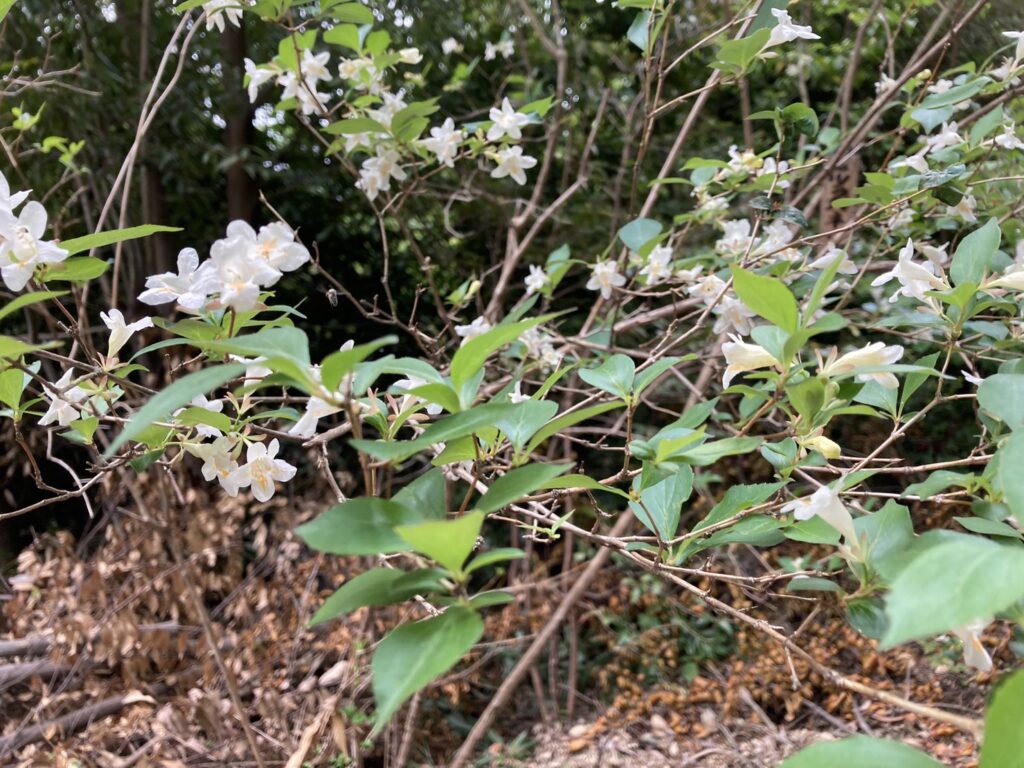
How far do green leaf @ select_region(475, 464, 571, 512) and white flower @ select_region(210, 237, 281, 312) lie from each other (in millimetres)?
237

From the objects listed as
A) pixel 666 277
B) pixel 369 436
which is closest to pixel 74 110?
pixel 369 436

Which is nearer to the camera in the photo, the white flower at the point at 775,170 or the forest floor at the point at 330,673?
the white flower at the point at 775,170

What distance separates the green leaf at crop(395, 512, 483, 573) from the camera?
352mm

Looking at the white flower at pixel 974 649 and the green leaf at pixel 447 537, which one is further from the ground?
the green leaf at pixel 447 537

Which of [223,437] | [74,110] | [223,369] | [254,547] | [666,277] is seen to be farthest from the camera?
[254,547]

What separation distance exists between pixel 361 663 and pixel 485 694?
0.56m

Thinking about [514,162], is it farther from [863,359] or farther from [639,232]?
[863,359]

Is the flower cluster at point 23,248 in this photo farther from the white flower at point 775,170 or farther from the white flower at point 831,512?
the white flower at point 775,170

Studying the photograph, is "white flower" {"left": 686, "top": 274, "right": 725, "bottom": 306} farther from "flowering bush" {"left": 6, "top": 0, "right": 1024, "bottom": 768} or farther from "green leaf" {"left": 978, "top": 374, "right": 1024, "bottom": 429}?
"green leaf" {"left": 978, "top": 374, "right": 1024, "bottom": 429}

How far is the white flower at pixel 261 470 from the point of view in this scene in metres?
0.67

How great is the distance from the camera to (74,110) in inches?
86.2

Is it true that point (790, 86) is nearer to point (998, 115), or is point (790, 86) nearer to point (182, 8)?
point (998, 115)

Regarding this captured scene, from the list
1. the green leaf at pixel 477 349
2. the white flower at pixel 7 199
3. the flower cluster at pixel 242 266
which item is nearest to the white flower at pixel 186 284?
the flower cluster at pixel 242 266

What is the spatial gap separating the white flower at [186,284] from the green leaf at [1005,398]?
1.98 ft
